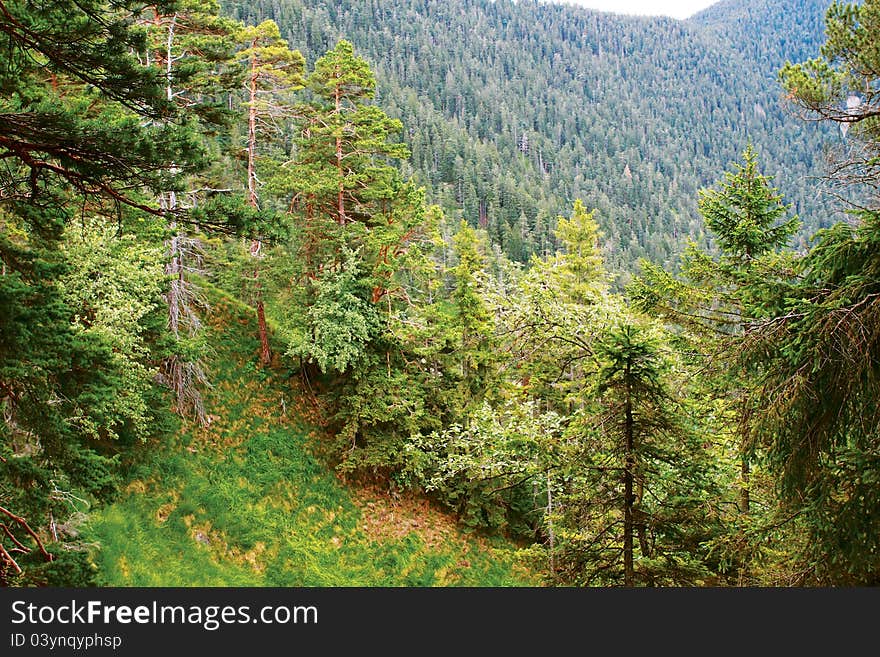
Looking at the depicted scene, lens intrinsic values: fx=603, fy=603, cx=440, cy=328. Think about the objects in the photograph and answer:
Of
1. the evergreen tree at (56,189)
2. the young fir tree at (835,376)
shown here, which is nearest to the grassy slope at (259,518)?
the evergreen tree at (56,189)

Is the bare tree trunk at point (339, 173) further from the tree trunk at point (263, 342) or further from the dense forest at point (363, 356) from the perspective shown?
the tree trunk at point (263, 342)

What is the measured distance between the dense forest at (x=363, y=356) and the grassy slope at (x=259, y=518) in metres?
0.09

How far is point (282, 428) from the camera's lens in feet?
62.4

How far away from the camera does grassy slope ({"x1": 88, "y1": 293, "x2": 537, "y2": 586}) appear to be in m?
14.1

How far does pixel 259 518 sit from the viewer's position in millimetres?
16250

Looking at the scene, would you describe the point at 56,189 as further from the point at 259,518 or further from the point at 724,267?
the point at 259,518

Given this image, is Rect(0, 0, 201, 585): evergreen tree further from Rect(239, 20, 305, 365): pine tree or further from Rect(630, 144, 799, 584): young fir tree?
Rect(239, 20, 305, 365): pine tree

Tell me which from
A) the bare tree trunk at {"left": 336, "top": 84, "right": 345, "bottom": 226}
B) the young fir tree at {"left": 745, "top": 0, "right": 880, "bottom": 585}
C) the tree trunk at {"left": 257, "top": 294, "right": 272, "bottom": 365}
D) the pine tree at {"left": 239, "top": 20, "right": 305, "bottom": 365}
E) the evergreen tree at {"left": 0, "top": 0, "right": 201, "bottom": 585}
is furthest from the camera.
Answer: the tree trunk at {"left": 257, "top": 294, "right": 272, "bottom": 365}

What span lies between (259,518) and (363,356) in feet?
17.3

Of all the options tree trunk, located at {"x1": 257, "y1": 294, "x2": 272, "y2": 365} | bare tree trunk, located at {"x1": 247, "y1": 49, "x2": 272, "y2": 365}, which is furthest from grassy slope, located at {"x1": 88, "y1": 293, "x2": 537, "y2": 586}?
bare tree trunk, located at {"x1": 247, "y1": 49, "x2": 272, "y2": 365}

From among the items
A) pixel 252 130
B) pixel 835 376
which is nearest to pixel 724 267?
pixel 835 376

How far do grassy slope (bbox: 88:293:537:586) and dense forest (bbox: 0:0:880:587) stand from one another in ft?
0.28

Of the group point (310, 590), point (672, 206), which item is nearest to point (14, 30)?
point (310, 590)

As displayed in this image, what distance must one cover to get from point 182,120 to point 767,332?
6.09m
